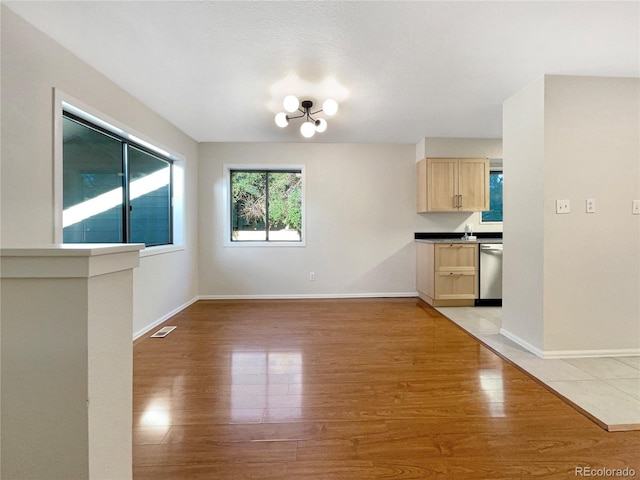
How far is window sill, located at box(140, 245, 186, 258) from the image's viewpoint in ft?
10.3

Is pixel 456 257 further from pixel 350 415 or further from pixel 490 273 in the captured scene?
pixel 350 415

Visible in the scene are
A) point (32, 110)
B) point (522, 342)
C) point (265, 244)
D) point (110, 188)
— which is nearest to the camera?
point (32, 110)

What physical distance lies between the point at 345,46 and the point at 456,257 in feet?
9.99

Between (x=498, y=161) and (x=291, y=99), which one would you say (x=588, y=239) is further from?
(x=291, y=99)

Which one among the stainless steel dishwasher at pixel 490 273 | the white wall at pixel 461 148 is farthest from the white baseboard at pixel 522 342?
the white wall at pixel 461 148

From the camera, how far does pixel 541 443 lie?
4.92ft

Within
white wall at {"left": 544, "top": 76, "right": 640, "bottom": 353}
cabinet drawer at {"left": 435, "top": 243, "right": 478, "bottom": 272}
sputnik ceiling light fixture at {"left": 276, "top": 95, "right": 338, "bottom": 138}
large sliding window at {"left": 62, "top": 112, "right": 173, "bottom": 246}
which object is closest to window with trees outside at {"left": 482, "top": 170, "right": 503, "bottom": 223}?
cabinet drawer at {"left": 435, "top": 243, "right": 478, "bottom": 272}

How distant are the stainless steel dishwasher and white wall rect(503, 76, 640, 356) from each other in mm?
1522

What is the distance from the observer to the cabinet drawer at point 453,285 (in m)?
4.02

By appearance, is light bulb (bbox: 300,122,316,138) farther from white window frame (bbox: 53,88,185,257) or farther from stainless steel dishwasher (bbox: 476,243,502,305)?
stainless steel dishwasher (bbox: 476,243,502,305)

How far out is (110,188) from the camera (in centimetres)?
284

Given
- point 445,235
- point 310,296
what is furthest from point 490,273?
point 310,296

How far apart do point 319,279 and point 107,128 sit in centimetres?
322

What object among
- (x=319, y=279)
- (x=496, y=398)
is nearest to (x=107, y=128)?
(x=319, y=279)
